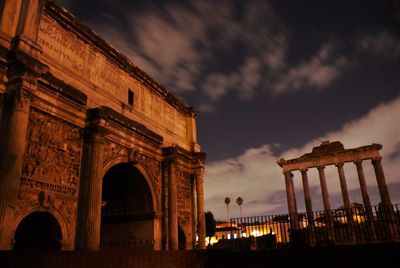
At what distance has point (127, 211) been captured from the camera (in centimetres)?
1611

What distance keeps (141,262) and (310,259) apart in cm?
586

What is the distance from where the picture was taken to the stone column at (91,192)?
35.6 feet

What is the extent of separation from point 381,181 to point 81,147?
2837 cm

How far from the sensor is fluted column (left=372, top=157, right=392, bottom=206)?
29391mm

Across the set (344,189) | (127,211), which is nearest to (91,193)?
(127,211)

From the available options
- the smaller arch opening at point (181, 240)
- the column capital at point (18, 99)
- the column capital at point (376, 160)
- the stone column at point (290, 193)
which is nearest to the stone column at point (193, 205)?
the smaller arch opening at point (181, 240)

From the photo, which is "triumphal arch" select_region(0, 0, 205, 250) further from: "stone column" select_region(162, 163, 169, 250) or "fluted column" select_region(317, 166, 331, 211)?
"fluted column" select_region(317, 166, 331, 211)

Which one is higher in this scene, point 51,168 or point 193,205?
point 51,168

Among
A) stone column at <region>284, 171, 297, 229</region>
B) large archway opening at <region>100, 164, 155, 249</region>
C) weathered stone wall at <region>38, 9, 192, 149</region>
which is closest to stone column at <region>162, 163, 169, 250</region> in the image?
large archway opening at <region>100, 164, 155, 249</region>

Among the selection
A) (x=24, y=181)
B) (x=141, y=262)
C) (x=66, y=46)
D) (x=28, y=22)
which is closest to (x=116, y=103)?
(x=66, y=46)

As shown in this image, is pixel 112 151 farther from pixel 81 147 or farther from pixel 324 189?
pixel 324 189

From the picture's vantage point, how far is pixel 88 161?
1189cm

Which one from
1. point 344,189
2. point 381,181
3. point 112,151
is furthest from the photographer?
point 344,189

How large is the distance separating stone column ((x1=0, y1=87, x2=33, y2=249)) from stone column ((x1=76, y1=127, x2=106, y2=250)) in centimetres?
277
